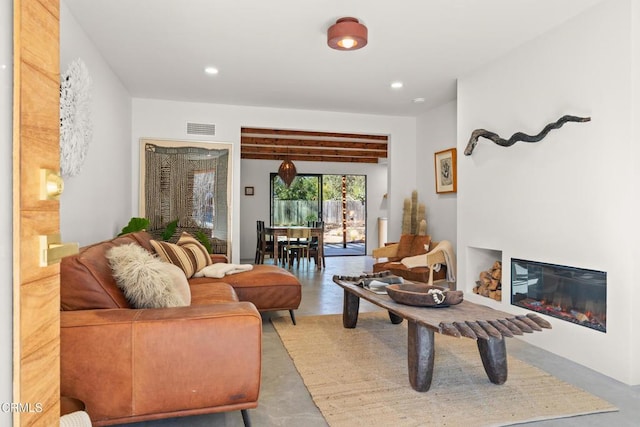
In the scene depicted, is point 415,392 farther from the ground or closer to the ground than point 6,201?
closer to the ground

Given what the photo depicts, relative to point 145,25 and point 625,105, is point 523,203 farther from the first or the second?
point 145,25

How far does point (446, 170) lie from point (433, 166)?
0.42 m

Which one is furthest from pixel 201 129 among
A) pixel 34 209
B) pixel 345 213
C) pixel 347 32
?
pixel 345 213

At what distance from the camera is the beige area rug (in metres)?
2.19

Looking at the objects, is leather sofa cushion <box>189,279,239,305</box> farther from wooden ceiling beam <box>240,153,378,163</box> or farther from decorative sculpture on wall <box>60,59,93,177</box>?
wooden ceiling beam <box>240,153,378,163</box>

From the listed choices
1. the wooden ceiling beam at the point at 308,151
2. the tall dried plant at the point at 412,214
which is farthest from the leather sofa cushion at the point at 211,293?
the wooden ceiling beam at the point at 308,151

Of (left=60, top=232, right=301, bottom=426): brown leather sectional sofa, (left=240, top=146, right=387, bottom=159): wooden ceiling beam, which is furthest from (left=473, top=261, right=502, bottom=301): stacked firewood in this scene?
(left=240, top=146, right=387, bottom=159): wooden ceiling beam

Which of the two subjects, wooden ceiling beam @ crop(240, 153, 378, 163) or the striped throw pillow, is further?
wooden ceiling beam @ crop(240, 153, 378, 163)

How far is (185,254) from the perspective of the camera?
3.83 metres

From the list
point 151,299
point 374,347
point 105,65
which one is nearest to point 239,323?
point 151,299

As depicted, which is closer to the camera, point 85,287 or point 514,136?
point 85,287

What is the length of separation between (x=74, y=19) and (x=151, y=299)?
7.88 feet

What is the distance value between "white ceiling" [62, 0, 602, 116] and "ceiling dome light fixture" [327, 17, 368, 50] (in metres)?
0.07

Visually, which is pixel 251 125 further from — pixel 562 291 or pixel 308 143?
pixel 562 291
